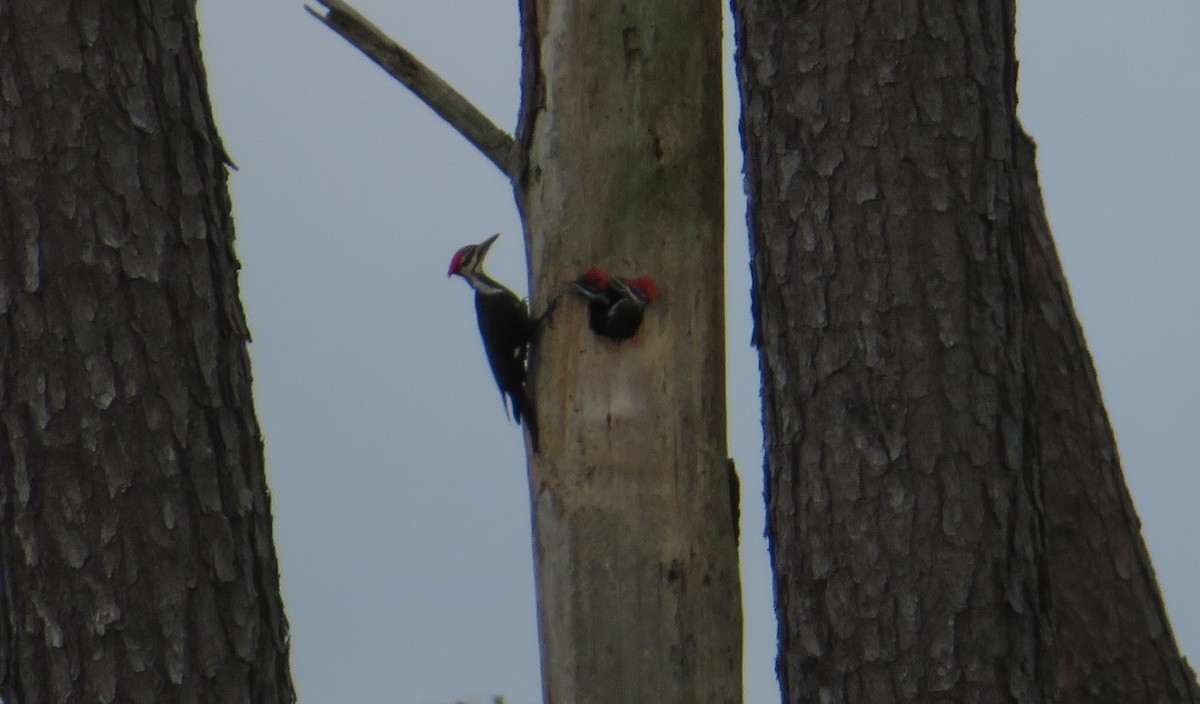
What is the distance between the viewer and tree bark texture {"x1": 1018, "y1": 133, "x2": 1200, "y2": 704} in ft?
13.9

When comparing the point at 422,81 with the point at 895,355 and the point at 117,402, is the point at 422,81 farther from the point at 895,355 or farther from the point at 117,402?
the point at 117,402

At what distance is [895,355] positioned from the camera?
137 inches

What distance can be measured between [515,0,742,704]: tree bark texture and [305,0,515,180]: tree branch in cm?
17

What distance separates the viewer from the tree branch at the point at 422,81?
4.63 m

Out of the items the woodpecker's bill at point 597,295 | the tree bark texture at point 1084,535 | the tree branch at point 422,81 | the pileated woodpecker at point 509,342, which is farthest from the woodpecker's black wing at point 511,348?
the tree bark texture at point 1084,535

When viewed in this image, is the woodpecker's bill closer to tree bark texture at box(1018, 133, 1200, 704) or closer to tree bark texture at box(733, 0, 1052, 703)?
tree bark texture at box(733, 0, 1052, 703)

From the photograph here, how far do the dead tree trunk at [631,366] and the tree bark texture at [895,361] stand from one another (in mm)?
687

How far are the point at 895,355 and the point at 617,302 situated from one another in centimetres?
102

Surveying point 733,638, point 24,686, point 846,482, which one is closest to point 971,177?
point 846,482

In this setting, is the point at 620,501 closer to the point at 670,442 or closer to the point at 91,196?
the point at 670,442

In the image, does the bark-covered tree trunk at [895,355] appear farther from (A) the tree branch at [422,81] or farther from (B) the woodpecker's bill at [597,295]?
(A) the tree branch at [422,81]

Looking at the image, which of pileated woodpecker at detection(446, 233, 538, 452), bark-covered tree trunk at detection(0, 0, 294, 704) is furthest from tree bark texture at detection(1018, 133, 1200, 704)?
bark-covered tree trunk at detection(0, 0, 294, 704)

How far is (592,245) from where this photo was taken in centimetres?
441

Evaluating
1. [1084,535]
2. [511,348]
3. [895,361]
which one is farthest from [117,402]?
[1084,535]
